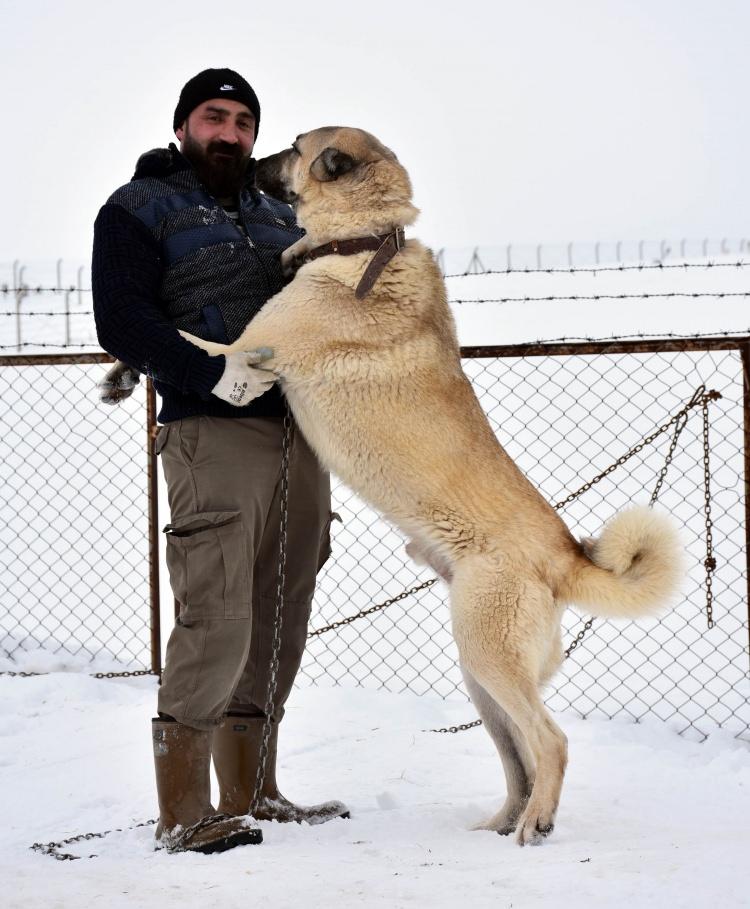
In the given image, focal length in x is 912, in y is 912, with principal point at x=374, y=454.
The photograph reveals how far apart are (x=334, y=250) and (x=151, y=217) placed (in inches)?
23.3

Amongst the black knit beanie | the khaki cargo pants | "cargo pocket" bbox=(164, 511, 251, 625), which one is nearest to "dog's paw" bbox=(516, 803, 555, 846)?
the khaki cargo pants

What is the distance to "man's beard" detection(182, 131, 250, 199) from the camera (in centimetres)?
290

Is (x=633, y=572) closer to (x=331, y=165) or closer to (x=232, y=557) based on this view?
(x=232, y=557)

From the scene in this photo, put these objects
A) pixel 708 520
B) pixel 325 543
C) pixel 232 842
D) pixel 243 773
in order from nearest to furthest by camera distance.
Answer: pixel 232 842, pixel 243 773, pixel 325 543, pixel 708 520

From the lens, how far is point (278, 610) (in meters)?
2.82

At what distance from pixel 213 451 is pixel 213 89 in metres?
1.14

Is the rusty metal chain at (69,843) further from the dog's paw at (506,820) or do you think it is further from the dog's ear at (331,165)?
the dog's ear at (331,165)

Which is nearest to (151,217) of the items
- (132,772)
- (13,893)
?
(13,893)

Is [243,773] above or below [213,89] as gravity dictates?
below

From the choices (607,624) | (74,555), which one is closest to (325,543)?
(607,624)

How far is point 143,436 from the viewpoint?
9.91 m

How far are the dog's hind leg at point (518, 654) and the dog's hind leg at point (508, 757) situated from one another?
0.17 meters

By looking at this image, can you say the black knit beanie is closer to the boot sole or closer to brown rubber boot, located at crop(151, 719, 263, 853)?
brown rubber boot, located at crop(151, 719, 263, 853)

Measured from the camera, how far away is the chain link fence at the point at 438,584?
14.8 ft
